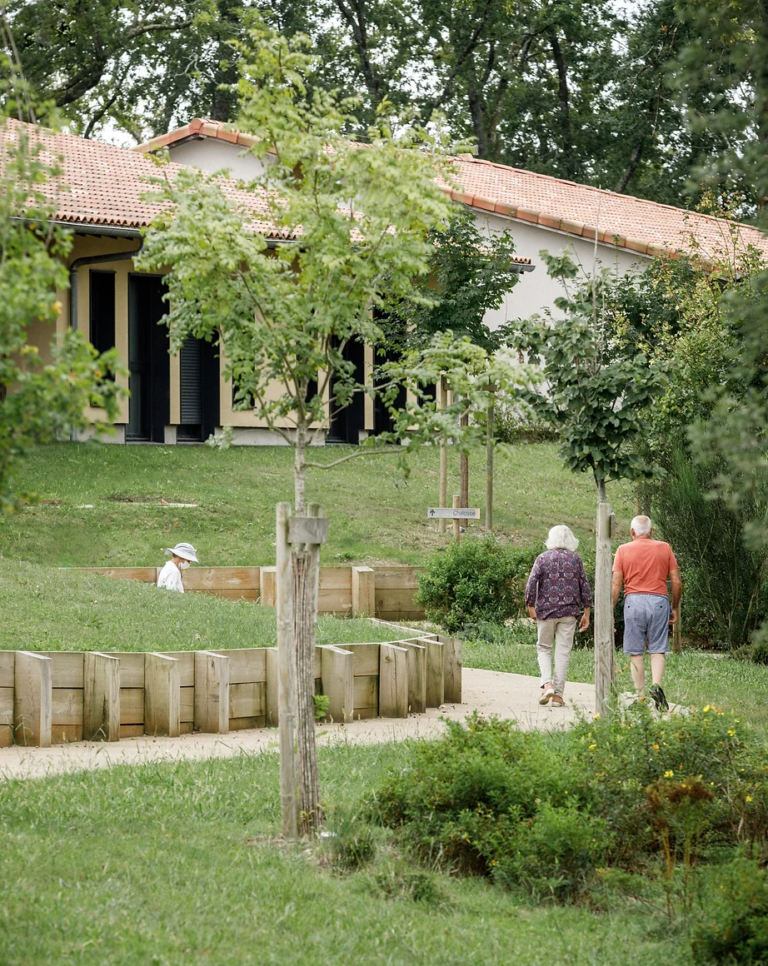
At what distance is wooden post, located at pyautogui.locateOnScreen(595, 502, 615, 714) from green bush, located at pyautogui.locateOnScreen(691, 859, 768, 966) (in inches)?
164

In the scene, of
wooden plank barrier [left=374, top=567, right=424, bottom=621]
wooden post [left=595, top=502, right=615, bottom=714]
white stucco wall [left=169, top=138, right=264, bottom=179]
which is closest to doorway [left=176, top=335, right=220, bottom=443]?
white stucco wall [left=169, top=138, right=264, bottom=179]

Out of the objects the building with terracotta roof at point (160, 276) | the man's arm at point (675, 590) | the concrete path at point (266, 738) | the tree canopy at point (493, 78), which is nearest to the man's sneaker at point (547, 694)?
the concrete path at point (266, 738)

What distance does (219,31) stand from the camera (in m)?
35.8

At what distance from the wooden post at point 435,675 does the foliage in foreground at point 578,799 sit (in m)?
3.39

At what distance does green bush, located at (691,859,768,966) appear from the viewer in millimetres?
5379

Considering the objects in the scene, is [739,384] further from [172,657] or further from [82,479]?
[82,479]

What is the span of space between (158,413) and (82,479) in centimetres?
491

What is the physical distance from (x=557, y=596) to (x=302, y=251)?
577 cm

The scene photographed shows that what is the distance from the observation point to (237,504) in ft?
68.8

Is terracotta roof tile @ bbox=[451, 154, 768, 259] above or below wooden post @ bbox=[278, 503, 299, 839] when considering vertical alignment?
above

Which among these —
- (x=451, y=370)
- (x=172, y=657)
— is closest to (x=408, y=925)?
(x=451, y=370)

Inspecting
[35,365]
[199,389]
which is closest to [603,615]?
[35,365]

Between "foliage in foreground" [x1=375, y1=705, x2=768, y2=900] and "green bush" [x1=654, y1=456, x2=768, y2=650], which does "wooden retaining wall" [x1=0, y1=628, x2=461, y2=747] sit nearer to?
"foliage in foreground" [x1=375, y1=705, x2=768, y2=900]

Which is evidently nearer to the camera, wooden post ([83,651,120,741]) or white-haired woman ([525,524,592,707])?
wooden post ([83,651,120,741])
